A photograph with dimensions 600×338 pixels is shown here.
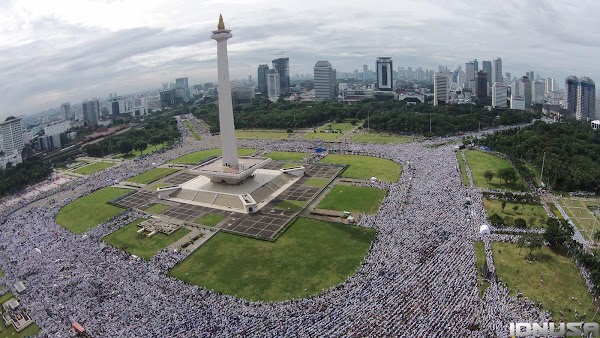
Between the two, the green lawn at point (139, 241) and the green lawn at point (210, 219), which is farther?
the green lawn at point (210, 219)

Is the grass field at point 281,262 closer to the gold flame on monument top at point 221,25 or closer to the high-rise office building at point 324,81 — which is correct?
the gold flame on monument top at point 221,25

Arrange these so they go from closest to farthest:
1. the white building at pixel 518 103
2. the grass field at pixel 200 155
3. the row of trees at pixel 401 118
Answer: the grass field at pixel 200 155 → the row of trees at pixel 401 118 → the white building at pixel 518 103

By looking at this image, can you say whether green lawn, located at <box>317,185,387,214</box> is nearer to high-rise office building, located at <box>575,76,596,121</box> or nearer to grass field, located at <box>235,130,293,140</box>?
grass field, located at <box>235,130,293,140</box>

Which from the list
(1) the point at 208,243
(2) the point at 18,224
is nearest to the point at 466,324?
(1) the point at 208,243

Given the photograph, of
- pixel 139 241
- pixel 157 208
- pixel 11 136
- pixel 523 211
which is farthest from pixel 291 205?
pixel 11 136

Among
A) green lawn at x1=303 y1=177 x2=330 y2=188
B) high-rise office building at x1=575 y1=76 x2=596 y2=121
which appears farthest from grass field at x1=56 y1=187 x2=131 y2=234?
high-rise office building at x1=575 y1=76 x2=596 y2=121

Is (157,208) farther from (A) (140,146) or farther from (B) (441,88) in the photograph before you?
(B) (441,88)

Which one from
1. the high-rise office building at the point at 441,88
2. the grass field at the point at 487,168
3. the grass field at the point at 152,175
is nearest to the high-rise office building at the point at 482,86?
the high-rise office building at the point at 441,88
